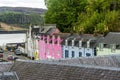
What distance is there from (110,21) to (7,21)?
255 feet

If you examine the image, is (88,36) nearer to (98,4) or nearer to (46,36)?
(46,36)

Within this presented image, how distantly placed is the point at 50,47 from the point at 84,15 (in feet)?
65.4

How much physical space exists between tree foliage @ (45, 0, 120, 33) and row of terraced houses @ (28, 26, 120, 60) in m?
4.47

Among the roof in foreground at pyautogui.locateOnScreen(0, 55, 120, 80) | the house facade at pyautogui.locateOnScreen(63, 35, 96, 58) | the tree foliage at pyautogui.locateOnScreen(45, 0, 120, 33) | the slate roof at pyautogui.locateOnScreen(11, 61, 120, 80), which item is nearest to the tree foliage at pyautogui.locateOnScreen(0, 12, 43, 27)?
the tree foliage at pyautogui.locateOnScreen(45, 0, 120, 33)

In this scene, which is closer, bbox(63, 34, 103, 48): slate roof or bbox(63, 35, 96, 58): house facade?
bbox(63, 35, 96, 58): house facade

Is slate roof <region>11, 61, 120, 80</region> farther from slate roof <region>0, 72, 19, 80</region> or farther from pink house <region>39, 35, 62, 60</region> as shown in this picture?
pink house <region>39, 35, 62, 60</region>

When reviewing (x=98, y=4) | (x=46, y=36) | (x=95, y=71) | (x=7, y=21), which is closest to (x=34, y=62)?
(x=95, y=71)

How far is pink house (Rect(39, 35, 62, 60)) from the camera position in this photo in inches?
2911

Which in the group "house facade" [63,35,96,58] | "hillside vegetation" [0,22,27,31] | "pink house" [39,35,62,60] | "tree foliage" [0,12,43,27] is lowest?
"hillside vegetation" [0,22,27,31]

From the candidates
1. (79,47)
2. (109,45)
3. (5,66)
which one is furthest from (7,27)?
(5,66)

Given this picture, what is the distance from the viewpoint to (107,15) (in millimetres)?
82875

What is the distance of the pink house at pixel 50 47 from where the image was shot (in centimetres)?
7394

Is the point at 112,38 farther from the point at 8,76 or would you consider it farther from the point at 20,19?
the point at 20,19

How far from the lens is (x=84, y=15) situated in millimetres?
94562
